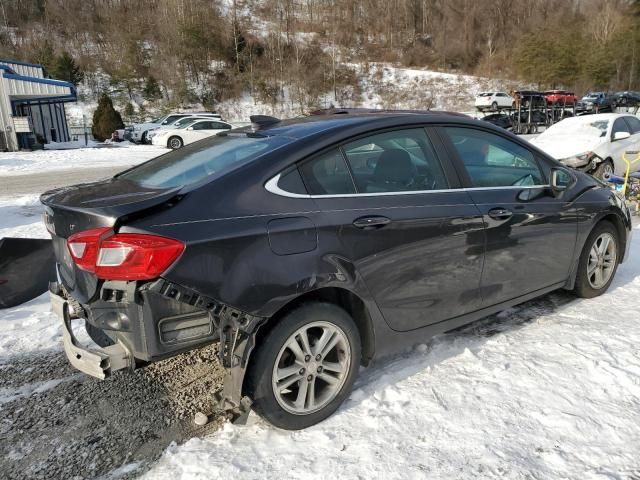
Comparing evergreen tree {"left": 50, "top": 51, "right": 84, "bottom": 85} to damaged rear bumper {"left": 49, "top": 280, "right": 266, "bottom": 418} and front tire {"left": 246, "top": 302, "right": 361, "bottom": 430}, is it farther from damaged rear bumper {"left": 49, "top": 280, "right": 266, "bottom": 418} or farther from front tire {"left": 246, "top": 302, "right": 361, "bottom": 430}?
front tire {"left": 246, "top": 302, "right": 361, "bottom": 430}

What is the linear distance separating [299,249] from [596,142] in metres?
10.5

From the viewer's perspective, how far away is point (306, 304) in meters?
2.70

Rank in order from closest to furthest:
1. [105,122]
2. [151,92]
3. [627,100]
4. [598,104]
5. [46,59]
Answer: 1. [105,122]
2. [598,104]
3. [46,59]
4. [627,100]
5. [151,92]

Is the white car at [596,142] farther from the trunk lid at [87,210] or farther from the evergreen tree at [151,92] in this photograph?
the evergreen tree at [151,92]

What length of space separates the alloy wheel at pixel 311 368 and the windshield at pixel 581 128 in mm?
10594

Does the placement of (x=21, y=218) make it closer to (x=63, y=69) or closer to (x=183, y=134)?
(x=183, y=134)

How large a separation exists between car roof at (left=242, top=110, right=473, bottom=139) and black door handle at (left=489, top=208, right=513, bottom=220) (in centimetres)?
69

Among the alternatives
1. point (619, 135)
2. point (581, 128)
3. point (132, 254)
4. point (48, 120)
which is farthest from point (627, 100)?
point (132, 254)

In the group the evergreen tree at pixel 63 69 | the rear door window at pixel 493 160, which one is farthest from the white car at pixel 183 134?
the evergreen tree at pixel 63 69

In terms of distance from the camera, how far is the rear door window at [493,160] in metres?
3.53

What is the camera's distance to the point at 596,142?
10977mm

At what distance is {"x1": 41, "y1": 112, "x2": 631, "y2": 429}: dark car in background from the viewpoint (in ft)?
7.86

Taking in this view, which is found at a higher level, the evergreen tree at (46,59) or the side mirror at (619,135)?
the evergreen tree at (46,59)

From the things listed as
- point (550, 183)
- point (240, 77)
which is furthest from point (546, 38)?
point (550, 183)
